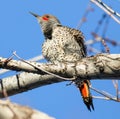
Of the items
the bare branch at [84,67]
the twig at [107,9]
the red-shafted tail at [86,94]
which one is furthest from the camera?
the red-shafted tail at [86,94]

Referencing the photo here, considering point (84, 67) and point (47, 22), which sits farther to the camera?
point (47, 22)

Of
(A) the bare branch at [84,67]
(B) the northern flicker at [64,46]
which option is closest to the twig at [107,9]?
(A) the bare branch at [84,67]

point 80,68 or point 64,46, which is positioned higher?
point 64,46

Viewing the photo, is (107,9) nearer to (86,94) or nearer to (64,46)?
(86,94)

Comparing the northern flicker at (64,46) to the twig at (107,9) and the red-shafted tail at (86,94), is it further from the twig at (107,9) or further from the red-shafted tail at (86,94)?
the twig at (107,9)

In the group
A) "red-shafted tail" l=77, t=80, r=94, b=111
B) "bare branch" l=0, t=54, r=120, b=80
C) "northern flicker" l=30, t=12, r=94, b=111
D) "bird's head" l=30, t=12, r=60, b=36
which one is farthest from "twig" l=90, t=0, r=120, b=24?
"bird's head" l=30, t=12, r=60, b=36

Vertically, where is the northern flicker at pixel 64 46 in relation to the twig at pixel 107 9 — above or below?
above

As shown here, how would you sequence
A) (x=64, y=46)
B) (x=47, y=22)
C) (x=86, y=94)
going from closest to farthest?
1. (x=86, y=94)
2. (x=64, y=46)
3. (x=47, y=22)

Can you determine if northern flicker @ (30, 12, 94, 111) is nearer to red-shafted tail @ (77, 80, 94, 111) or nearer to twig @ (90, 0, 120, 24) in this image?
red-shafted tail @ (77, 80, 94, 111)

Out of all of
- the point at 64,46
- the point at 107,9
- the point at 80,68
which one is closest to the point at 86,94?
the point at 64,46

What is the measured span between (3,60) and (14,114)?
1.26 meters

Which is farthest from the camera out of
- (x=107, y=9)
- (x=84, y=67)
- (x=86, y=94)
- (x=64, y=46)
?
(x=64, y=46)

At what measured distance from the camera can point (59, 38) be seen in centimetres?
432

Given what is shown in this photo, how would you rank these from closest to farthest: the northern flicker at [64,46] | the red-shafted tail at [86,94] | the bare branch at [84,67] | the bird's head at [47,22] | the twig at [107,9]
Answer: the bare branch at [84,67], the twig at [107,9], the red-shafted tail at [86,94], the northern flicker at [64,46], the bird's head at [47,22]
